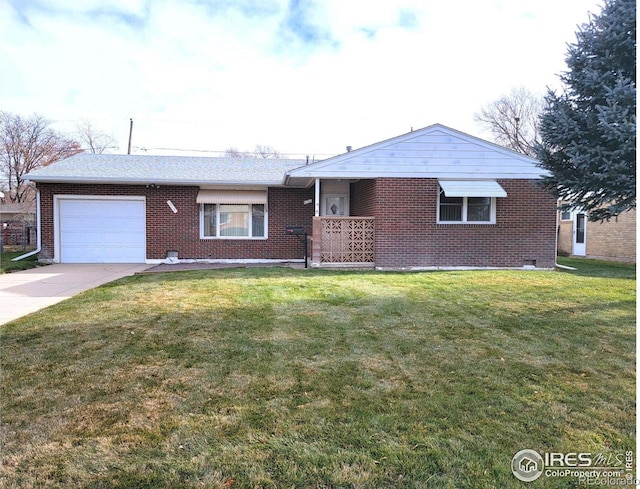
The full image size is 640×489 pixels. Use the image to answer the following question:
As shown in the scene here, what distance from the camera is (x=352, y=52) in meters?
10.4

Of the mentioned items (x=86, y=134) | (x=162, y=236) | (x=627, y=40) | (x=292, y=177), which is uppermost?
(x=86, y=134)

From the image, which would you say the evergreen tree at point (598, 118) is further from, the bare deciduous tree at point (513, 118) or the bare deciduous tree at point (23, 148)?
the bare deciduous tree at point (23, 148)

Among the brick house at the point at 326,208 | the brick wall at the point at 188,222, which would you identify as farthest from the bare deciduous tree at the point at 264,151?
the brick wall at the point at 188,222

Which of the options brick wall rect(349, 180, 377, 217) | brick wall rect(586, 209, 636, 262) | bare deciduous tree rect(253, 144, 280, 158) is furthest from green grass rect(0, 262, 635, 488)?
bare deciduous tree rect(253, 144, 280, 158)

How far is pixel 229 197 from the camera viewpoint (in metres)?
13.0

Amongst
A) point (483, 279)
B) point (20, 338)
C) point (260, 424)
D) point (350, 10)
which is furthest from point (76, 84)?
Result: point (260, 424)

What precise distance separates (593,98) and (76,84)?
14.4m

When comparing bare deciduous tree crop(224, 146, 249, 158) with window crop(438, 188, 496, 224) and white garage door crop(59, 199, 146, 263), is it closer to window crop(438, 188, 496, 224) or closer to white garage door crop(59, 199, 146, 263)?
white garage door crop(59, 199, 146, 263)

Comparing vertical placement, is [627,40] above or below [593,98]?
above

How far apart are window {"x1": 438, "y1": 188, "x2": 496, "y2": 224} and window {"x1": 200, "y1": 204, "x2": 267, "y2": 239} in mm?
5693

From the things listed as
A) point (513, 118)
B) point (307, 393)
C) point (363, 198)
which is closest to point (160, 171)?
point (363, 198)

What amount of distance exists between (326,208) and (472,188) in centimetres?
485

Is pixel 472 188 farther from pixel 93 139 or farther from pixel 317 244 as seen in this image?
pixel 93 139

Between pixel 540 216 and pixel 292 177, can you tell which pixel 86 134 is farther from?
pixel 540 216
